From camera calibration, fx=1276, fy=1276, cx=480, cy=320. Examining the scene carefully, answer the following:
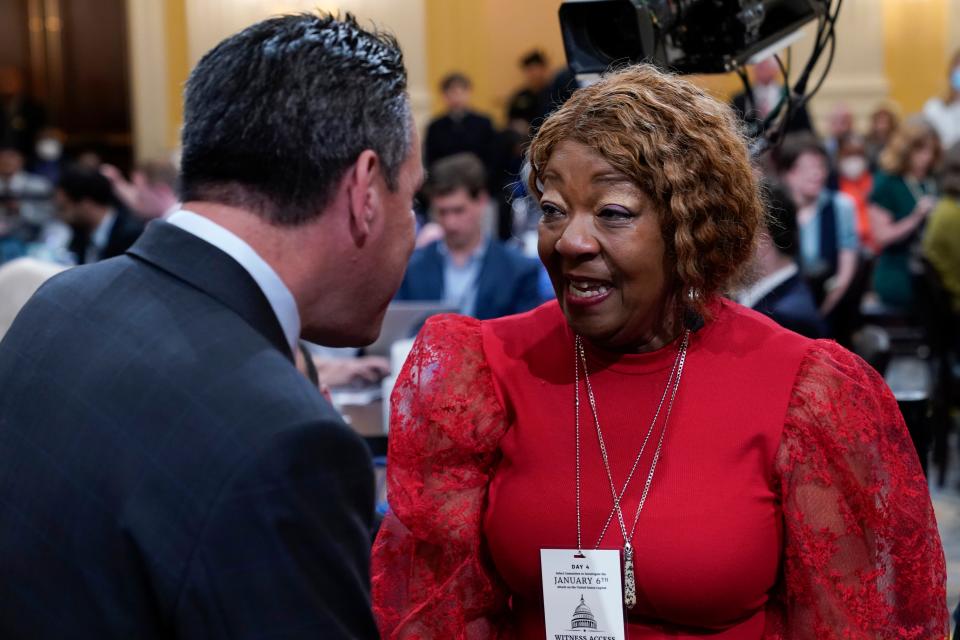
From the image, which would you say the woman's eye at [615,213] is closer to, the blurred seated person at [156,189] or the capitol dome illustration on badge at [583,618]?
the capitol dome illustration on badge at [583,618]

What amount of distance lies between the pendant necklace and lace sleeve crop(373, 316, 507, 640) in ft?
0.45

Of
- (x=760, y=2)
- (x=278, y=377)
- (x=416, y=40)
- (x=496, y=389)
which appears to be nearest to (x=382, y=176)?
(x=278, y=377)

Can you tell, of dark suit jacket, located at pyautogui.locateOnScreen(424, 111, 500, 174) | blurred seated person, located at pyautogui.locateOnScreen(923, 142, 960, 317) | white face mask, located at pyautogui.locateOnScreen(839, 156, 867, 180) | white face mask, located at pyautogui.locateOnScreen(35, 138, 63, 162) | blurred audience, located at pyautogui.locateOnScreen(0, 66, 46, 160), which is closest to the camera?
blurred seated person, located at pyautogui.locateOnScreen(923, 142, 960, 317)

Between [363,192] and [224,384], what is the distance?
0.26 meters

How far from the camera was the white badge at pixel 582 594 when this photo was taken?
1812 millimetres

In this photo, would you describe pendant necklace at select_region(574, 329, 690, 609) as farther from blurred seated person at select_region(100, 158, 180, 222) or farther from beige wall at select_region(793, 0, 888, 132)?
beige wall at select_region(793, 0, 888, 132)

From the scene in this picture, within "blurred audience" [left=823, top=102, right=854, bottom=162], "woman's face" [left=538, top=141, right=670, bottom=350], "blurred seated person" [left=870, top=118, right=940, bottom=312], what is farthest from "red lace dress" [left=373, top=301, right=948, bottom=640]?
"blurred audience" [left=823, top=102, right=854, bottom=162]

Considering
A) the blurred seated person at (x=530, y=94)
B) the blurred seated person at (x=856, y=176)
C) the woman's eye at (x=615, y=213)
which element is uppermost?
the woman's eye at (x=615, y=213)

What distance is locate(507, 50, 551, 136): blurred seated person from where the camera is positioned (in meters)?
11.1

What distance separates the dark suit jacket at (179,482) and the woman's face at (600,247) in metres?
0.73

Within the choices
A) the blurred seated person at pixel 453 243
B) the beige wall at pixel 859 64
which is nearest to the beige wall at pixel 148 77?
the beige wall at pixel 859 64

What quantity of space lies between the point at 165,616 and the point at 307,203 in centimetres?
41

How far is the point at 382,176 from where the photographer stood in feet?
4.29

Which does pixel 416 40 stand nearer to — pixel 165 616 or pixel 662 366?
pixel 662 366
